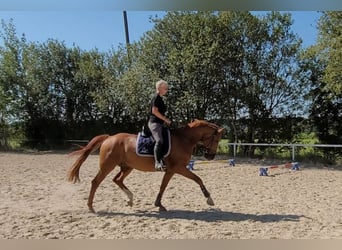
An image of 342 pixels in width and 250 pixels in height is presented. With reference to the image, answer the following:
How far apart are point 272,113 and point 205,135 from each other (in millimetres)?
5186

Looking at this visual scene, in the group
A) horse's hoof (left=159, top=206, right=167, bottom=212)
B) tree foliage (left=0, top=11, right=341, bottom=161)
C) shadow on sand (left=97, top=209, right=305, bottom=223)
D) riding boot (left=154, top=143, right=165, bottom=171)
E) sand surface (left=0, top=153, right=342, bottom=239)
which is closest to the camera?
sand surface (left=0, top=153, right=342, bottom=239)

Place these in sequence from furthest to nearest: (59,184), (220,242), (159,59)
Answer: (159,59), (59,184), (220,242)

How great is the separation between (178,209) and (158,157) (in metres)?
0.51

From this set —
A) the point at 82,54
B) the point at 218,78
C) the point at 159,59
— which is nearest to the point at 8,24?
the point at 82,54

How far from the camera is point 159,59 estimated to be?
8344 mm

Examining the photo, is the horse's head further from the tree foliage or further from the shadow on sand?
the tree foliage

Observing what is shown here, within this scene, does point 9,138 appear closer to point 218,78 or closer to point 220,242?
point 218,78

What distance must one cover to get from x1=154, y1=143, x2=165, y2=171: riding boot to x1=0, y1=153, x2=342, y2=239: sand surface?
375 millimetres

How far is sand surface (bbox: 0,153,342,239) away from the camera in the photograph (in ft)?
8.01

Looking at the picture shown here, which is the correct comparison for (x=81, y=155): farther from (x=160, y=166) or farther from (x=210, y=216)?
(x=210, y=216)

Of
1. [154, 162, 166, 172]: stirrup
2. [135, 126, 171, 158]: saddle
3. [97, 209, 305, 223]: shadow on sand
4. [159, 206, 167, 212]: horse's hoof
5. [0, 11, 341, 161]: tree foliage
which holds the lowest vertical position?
[97, 209, 305, 223]: shadow on sand

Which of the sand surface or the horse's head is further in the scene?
the horse's head

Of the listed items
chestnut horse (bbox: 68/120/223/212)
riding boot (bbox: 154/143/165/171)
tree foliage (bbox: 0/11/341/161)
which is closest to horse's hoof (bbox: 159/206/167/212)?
chestnut horse (bbox: 68/120/223/212)

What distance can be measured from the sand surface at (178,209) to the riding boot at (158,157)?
38 centimetres
